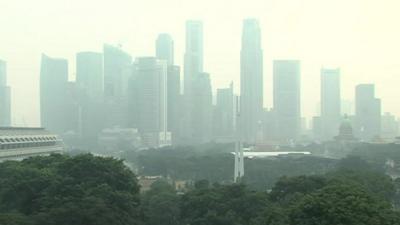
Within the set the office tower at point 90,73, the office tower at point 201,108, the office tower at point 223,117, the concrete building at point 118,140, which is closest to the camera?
the concrete building at point 118,140

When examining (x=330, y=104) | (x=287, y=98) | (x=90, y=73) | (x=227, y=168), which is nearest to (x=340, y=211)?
(x=227, y=168)

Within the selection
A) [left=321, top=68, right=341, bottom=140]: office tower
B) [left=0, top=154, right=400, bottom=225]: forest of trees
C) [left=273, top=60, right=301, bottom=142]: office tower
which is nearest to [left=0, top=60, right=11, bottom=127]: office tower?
[left=273, top=60, right=301, bottom=142]: office tower

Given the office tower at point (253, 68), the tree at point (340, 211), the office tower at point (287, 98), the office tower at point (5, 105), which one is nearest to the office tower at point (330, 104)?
the office tower at point (287, 98)

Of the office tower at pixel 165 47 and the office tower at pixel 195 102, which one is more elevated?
the office tower at pixel 165 47

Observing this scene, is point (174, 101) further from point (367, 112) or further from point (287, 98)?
point (367, 112)

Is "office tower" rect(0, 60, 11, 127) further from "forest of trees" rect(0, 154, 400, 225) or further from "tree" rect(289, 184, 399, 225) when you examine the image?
"tree" rect(289, 184, 399, 225)

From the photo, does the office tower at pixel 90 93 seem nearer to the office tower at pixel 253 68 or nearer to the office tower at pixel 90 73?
the office tower at pixel 90 73

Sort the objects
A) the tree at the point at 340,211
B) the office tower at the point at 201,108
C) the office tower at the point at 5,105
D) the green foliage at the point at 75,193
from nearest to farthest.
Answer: the tree at the point at 340,211 < the green foliage at the point at 75,193 < the office tower at the point at 5,105 < the office tower at the point at 201,108

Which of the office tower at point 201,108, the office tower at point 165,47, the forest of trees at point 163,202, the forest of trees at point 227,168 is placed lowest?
the forest of trees at point 227,168
